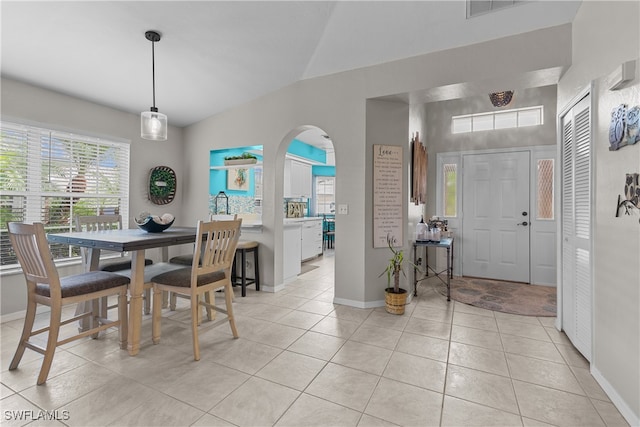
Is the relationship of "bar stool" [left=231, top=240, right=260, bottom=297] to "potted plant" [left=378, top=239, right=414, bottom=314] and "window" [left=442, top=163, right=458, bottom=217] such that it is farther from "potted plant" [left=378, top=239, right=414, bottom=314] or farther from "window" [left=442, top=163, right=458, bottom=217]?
"window" [left=442, top=163, right=458, bottom=217]

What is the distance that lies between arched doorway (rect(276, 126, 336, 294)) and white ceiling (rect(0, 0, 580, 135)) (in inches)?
39.4

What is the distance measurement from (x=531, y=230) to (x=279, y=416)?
4.46m

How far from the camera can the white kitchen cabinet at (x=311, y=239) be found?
236 inches

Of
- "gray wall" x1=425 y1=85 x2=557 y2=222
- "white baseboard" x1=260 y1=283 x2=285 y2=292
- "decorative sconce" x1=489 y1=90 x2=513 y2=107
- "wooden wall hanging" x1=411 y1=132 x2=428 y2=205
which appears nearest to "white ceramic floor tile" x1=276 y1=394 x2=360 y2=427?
"white baseboard" x1=260 y1=283 x2=285 y2=292

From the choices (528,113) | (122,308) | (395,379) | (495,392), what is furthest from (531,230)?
(122,308)

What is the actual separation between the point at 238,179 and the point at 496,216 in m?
4.19

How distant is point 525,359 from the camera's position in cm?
231

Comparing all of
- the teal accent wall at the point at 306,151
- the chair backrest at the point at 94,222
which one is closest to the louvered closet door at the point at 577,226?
the chair backrest at the point at 94,222

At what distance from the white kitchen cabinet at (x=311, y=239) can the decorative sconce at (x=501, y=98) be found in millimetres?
3633

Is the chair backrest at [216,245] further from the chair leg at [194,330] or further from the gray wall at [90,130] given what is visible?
the gray wall at [90,130]

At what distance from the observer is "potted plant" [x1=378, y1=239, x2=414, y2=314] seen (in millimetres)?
3217

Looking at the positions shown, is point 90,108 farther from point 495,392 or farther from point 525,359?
point 525,359

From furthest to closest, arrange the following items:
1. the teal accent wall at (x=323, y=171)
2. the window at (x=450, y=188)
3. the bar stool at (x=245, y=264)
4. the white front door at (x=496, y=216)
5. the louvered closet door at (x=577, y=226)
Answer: the teal accent wall at (x=323, y=171)
the window at (x=450, y=188)
the white front door at (x=496, y=216)
the bar stool at (x=245, y=264)
the louvered closet door at (x=577, y=226)

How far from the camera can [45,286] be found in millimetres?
2127
